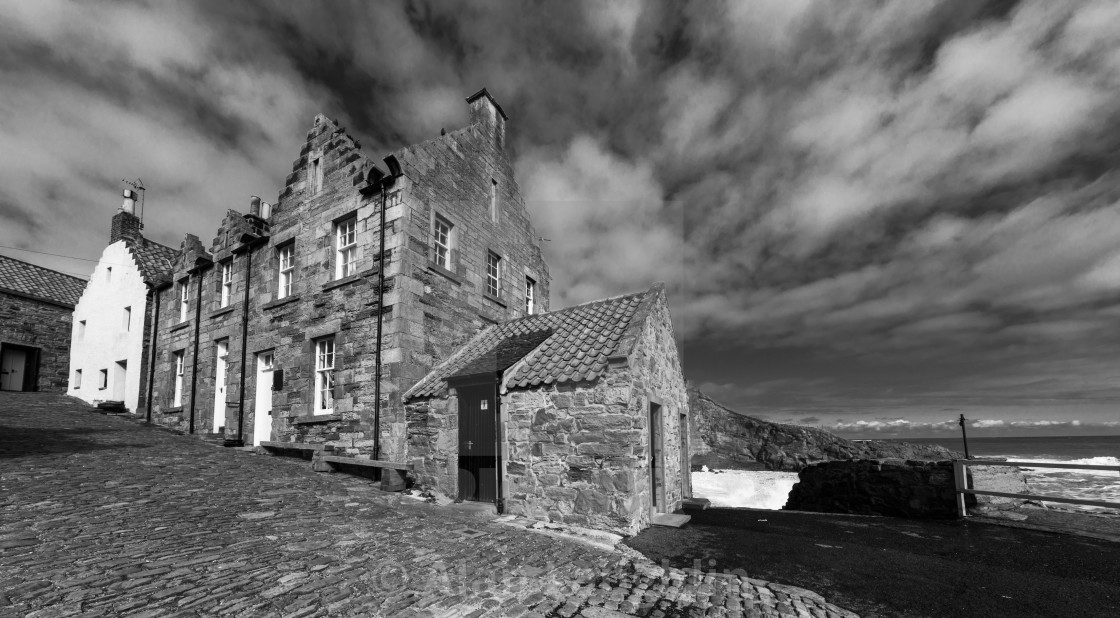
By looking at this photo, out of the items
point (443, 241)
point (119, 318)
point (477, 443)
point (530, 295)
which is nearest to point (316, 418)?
point (477, 443)

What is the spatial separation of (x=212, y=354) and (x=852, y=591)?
19.0m

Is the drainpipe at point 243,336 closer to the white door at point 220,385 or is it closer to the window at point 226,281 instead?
Result: the white door at point 220,385

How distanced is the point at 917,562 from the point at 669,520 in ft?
12.8

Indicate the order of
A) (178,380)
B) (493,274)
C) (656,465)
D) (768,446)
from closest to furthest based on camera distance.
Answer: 1. (656,465)
2. (493,274)
3. (178,380)
4. (768,446)

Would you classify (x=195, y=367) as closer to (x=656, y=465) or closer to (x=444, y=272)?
(x=444, y=272)

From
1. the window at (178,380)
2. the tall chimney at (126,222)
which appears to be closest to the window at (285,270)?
the window at (178,380)

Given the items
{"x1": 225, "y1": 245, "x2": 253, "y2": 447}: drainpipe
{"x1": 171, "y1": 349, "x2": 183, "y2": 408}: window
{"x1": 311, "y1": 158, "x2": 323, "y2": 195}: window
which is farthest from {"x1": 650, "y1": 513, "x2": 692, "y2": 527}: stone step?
{"x1": 171, "y1": 349, "x2": 183, "y2": 408}: window

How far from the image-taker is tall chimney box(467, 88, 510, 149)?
17.0m

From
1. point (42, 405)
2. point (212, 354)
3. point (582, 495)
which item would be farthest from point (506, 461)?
point (42, 405)

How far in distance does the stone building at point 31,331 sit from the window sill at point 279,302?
766 inches

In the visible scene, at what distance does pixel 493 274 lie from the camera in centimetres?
1656

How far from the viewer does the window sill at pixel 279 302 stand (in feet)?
47.9

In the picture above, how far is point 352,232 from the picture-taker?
1413 cm

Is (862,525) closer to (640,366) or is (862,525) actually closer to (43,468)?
(640,366)
